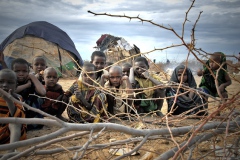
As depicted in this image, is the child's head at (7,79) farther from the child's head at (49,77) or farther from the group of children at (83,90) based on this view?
the child's head at (49,77)

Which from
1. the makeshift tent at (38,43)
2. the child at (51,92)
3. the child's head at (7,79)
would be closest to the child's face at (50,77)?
the child at (51,92)

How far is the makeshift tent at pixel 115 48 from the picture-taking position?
10.2 metres

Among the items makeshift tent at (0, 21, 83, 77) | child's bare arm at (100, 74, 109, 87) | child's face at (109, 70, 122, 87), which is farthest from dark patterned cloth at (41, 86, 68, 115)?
makeshift tent at (0, 21, 83, 77)

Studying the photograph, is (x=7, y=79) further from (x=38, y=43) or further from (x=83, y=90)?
(x=38, y=43)

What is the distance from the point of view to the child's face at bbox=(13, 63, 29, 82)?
9.65ft

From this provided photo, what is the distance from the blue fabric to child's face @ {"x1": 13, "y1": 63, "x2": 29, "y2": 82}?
577 centimetres

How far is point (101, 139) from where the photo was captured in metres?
2.73

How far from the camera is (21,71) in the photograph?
296cm

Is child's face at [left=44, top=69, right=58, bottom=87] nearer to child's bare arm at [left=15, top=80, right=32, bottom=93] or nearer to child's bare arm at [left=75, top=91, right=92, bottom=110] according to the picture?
child's bare arm at [left=15, top=80, right=32, bottom=93]

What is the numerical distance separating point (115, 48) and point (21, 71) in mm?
7885

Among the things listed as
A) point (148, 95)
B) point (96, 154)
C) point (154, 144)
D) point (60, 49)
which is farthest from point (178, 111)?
point (60, 49)

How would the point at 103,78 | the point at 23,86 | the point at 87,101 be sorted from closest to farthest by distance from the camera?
the point at 23,86
the point at 87,101
the point at 103,78

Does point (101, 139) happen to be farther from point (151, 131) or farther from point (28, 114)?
point (151, 131)

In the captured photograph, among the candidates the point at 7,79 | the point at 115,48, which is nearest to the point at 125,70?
the point at 7,79
